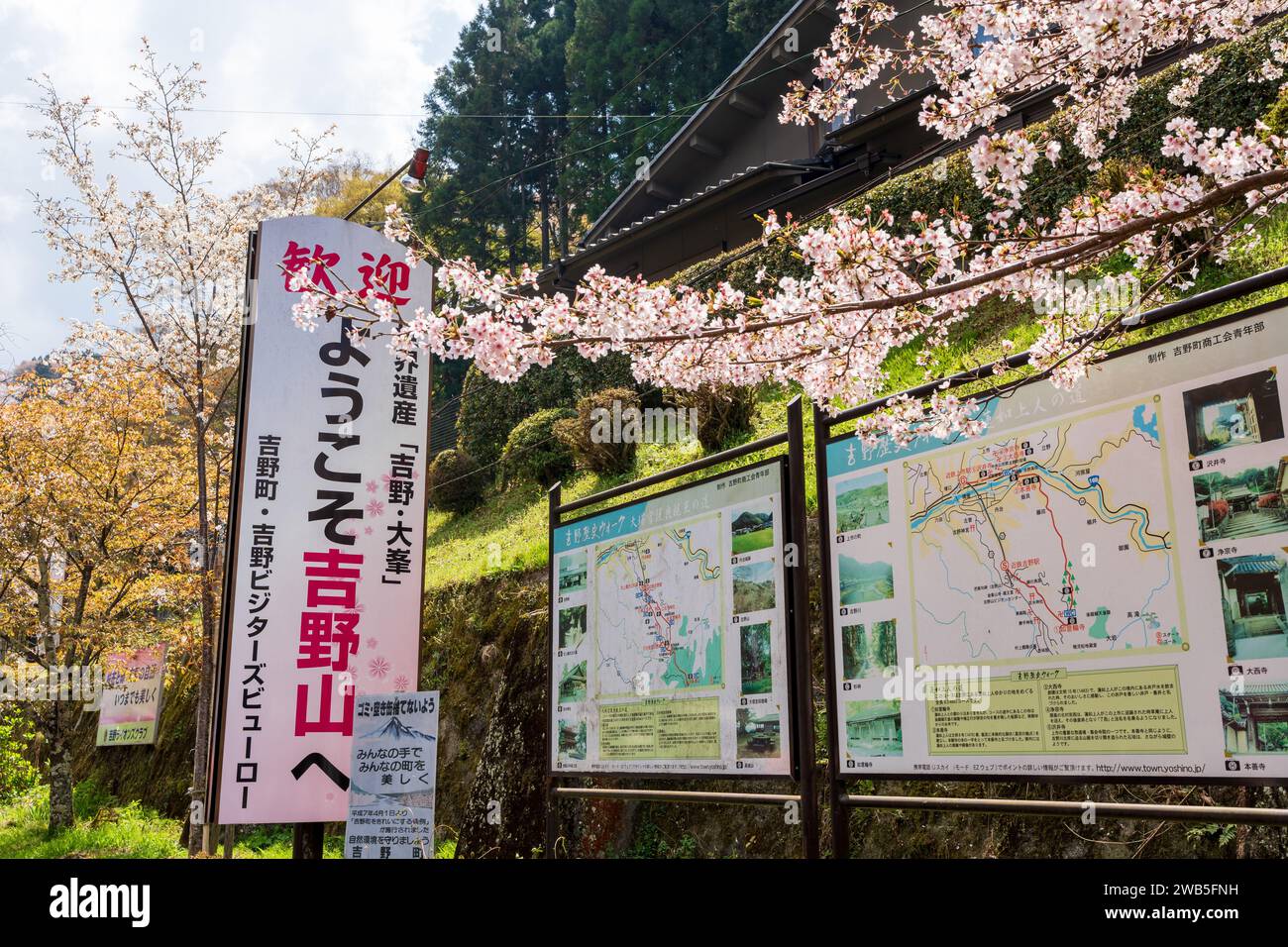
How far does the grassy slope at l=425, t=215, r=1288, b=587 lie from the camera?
24.6 feet

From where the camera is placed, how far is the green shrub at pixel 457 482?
18.6 meters

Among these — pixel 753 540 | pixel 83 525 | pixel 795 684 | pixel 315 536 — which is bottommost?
pixel 795 684

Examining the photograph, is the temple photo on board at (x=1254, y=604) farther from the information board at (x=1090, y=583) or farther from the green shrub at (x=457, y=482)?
Answer: the green shrub at (x=457, y=482)

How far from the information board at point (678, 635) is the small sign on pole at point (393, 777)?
1056 mm

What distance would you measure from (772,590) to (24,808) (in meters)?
16.5

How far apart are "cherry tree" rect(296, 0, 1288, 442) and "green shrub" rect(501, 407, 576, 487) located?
35.7 ft

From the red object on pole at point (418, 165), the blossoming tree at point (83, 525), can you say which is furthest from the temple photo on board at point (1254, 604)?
the blossoming tree at point (83, 525)

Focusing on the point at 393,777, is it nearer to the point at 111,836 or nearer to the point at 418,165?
the point at 418,165

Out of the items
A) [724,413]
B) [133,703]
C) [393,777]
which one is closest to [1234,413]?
[393,777]

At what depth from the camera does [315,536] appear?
7.60 metres

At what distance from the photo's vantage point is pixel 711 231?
19328mm

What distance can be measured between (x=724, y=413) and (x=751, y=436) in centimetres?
46
